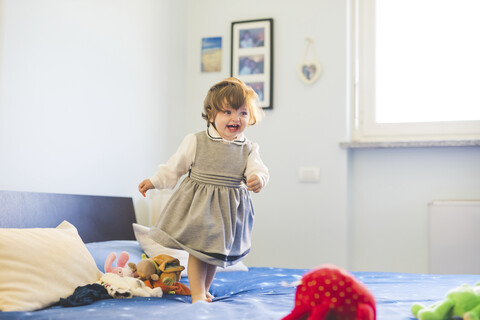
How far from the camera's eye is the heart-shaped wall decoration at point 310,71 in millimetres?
3080

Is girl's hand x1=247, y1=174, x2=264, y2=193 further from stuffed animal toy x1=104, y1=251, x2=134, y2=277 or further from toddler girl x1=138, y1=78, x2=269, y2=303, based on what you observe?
stuffed animal toy x1=104, y1=251, x2=134, y2=277

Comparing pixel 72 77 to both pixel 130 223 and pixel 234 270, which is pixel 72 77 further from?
pixel 234 270

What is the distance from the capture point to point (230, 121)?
1697mm

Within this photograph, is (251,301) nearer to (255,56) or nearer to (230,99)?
(230,99)

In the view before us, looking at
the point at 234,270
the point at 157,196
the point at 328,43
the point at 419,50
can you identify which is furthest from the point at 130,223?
the point at 419,50

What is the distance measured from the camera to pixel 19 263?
133cm

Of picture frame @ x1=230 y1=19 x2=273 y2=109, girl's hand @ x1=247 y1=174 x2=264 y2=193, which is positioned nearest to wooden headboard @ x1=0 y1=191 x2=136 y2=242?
girl's hand @ x1=247 y1=174 x2=264 y2=193

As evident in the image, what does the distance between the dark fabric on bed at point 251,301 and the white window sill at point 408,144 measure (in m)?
1.04

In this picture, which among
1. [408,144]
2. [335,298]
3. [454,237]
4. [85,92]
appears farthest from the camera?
[408,144]

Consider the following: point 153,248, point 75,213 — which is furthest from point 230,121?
point 75,213

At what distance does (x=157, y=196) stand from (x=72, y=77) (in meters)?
0.88

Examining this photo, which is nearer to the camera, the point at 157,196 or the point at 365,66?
the point at 157,196

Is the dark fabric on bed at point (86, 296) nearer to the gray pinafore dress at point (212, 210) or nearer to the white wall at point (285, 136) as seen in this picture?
the gray pinafore dress at point (212, 210)

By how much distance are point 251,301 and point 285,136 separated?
5.77 feet
